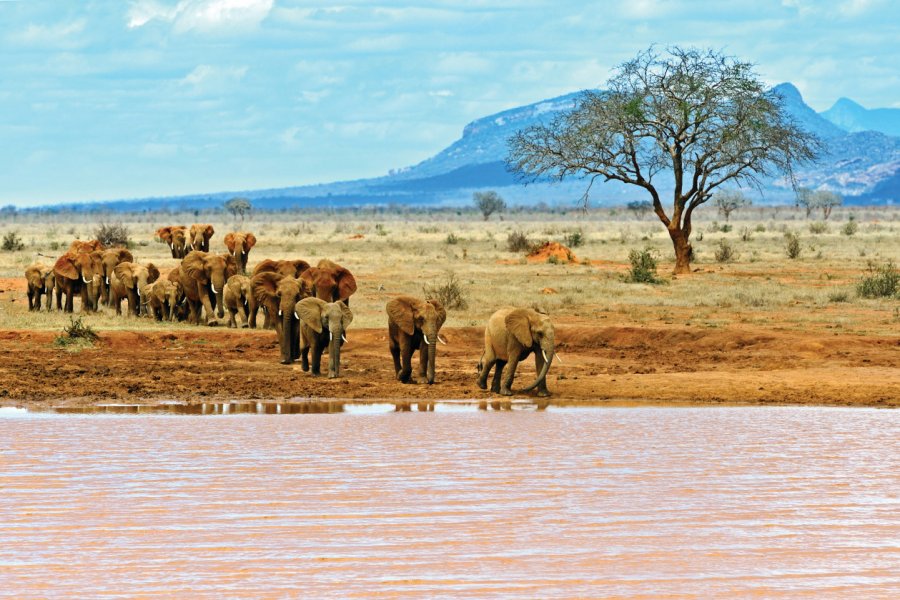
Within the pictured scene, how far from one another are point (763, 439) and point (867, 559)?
476 centimetres

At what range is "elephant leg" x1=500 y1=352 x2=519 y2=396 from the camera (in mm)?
15406

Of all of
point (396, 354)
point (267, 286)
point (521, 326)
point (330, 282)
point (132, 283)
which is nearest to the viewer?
point (521, 326)

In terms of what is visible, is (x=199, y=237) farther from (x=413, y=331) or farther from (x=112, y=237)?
(x=413, y=331)

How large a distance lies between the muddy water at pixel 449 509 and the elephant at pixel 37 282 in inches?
530

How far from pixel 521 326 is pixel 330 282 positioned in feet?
23.5

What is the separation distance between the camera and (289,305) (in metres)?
18.5

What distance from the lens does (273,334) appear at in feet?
69.2

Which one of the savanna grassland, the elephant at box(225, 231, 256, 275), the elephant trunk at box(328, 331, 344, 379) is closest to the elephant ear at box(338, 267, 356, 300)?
the savanna grassland

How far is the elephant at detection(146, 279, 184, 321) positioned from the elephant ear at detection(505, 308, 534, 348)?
9912mm

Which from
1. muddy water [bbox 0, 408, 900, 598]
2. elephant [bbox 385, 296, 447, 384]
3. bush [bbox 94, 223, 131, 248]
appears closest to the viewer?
muddy water [bbox 0, 408, 900, 598]

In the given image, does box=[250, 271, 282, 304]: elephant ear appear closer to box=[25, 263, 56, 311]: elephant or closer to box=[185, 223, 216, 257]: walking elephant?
box=[25, 263, 56, 311]: elephant

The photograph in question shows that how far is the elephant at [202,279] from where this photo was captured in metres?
23.4

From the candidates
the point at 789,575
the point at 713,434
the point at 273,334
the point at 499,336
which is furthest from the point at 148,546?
the point at 273,334

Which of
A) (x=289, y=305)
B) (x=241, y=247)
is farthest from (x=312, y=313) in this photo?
(x=241, y=247)
